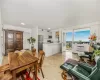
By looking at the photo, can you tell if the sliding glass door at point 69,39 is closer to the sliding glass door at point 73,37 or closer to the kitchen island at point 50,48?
the sliding glass door at point 73,37

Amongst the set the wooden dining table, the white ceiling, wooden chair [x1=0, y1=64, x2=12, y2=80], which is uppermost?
the white ceiling

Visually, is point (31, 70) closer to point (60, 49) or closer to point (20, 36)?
point (20, 36)

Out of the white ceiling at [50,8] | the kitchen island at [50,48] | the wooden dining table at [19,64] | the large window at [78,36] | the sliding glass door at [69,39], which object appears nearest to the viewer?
the wooden dining table at [19,64]

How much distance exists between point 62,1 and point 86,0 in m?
0.73

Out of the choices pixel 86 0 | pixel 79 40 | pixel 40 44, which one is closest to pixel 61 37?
pixel 79 40

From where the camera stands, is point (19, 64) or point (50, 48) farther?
point (50, 48)

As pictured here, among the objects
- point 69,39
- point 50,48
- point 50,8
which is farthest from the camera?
point 69,39

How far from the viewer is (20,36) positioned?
19.3 ft

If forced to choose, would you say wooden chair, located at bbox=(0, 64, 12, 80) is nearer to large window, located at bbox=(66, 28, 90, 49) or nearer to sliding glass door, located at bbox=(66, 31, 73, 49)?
large window, located at bbox=(66, 28, 90, 49)

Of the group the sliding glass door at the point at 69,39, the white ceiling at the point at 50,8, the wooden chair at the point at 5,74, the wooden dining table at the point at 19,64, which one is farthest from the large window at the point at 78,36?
the wooden chair at the point at 5,74

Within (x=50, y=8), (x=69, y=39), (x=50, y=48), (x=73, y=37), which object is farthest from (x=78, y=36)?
(x=50, y=8)

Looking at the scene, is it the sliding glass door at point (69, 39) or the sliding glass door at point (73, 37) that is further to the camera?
the sliding glass door at point (69, 39)

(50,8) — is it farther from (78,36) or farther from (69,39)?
(69,39)

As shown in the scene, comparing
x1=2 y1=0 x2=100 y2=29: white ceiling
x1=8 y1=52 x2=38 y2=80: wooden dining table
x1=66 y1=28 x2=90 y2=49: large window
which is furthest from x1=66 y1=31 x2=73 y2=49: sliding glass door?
x1=8 y1=52 x2=38 y2=80: wooden dining table
